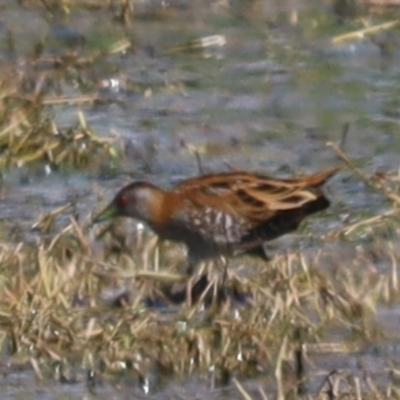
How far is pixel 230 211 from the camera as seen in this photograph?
802 cm

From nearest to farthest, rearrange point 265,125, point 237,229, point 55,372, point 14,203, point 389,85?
point 55,372
point 237,229
point 14,203
point 265,125
point 389,85

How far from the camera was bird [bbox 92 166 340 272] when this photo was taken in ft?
26.1

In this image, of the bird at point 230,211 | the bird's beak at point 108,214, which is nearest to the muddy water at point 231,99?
the bird's beak at point 108,214

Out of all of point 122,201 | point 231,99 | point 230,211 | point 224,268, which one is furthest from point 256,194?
point 231,99

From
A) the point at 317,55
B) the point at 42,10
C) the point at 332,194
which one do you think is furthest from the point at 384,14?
the point at 332,194

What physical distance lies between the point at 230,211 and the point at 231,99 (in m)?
3.20

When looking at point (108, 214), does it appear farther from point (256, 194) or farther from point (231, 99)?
point (231, 99)

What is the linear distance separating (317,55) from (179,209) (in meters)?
4.21

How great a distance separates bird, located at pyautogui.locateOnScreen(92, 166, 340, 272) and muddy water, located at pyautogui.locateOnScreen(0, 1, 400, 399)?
0.65 metres

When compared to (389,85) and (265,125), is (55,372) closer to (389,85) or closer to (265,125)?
(265,125)

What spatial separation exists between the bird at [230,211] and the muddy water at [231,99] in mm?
648

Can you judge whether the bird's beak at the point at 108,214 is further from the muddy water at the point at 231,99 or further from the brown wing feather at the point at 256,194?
the muddy water at the point at 231,99

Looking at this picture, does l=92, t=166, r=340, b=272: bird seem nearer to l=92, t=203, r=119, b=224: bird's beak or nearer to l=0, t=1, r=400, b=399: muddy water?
l=92, t=203, r=119, b=224: bird's beak

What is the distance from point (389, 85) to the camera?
37.3ft
